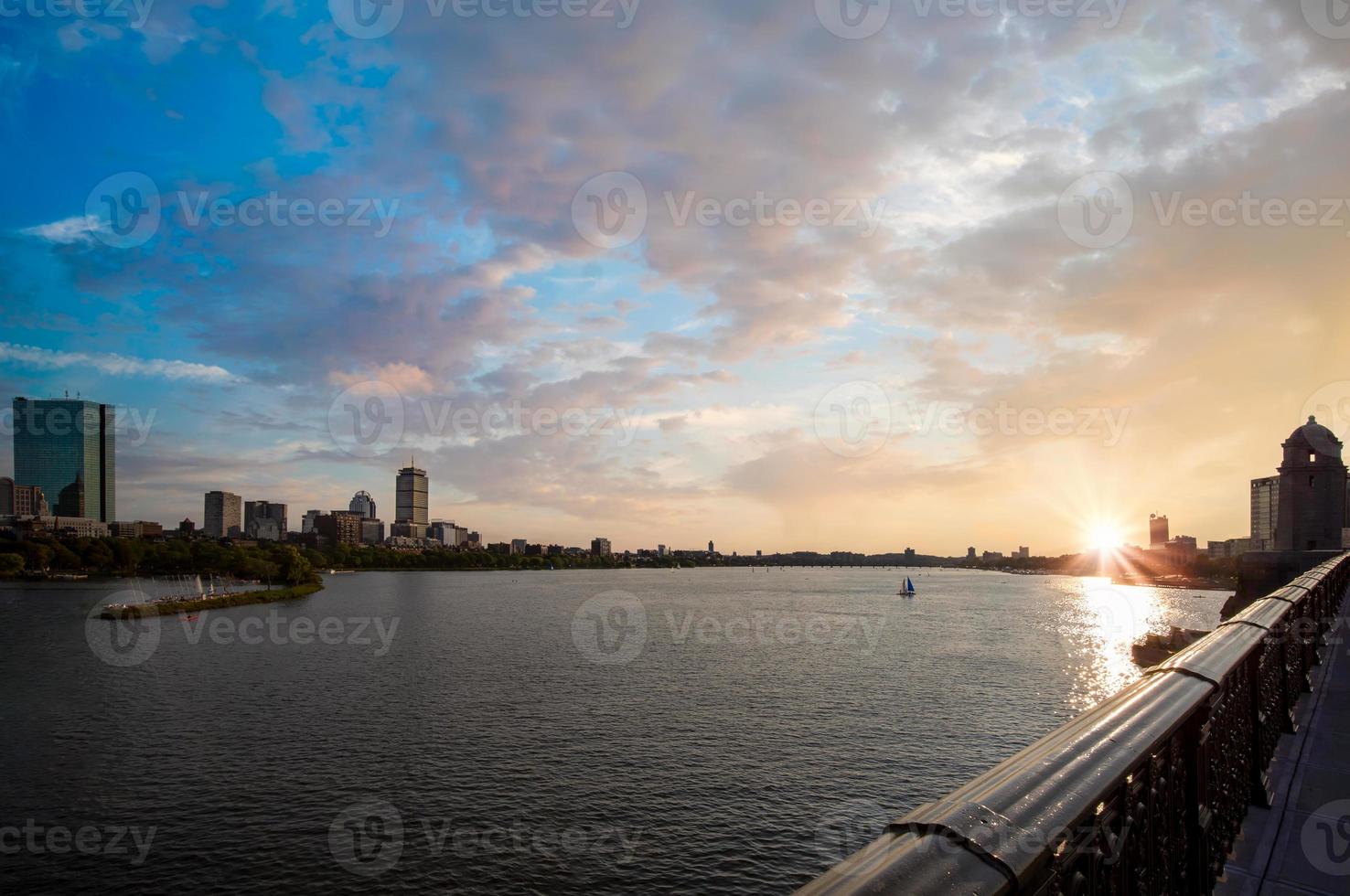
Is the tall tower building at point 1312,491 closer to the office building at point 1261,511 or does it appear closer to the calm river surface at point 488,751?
the calm river surface at point 488,751

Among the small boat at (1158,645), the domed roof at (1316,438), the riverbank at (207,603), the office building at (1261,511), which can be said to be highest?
the domed roof at (1316,438)

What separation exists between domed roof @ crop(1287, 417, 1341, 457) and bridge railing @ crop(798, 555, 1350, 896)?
66.6 m

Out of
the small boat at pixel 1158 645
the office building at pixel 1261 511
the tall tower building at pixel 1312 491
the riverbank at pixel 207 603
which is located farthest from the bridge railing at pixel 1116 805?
the office building at pixel 1261 511

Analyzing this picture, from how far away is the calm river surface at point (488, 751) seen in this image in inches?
920

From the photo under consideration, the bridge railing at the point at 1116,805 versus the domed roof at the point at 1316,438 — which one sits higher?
the domed roof at the point at 1316,438

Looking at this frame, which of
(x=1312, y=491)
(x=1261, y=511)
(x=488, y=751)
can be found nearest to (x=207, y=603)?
(x=488, y=751)

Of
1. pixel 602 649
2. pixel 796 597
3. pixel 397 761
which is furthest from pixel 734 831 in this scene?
pixel 796 597

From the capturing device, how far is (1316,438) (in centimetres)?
5662

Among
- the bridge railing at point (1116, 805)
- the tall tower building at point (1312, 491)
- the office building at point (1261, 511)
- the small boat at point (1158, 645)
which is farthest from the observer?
the office building at point (1261, 511)

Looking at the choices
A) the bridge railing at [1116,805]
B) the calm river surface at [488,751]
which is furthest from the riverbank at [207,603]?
the bridge railing at [1116,805]

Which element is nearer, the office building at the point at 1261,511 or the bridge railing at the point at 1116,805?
the bridge railing at the point at 1116,805

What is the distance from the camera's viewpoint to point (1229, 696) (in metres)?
4.95

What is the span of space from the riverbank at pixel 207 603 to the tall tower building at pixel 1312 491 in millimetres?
113937

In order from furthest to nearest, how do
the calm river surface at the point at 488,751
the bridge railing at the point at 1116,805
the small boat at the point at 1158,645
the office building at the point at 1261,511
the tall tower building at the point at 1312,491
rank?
the office building at the point at 1261,511
the small boat at the point at 1158,645
the tall tower building at the point at 1312,491
the calm river surface at the point at 488,751
the bridge railing at the point at 1116,805
